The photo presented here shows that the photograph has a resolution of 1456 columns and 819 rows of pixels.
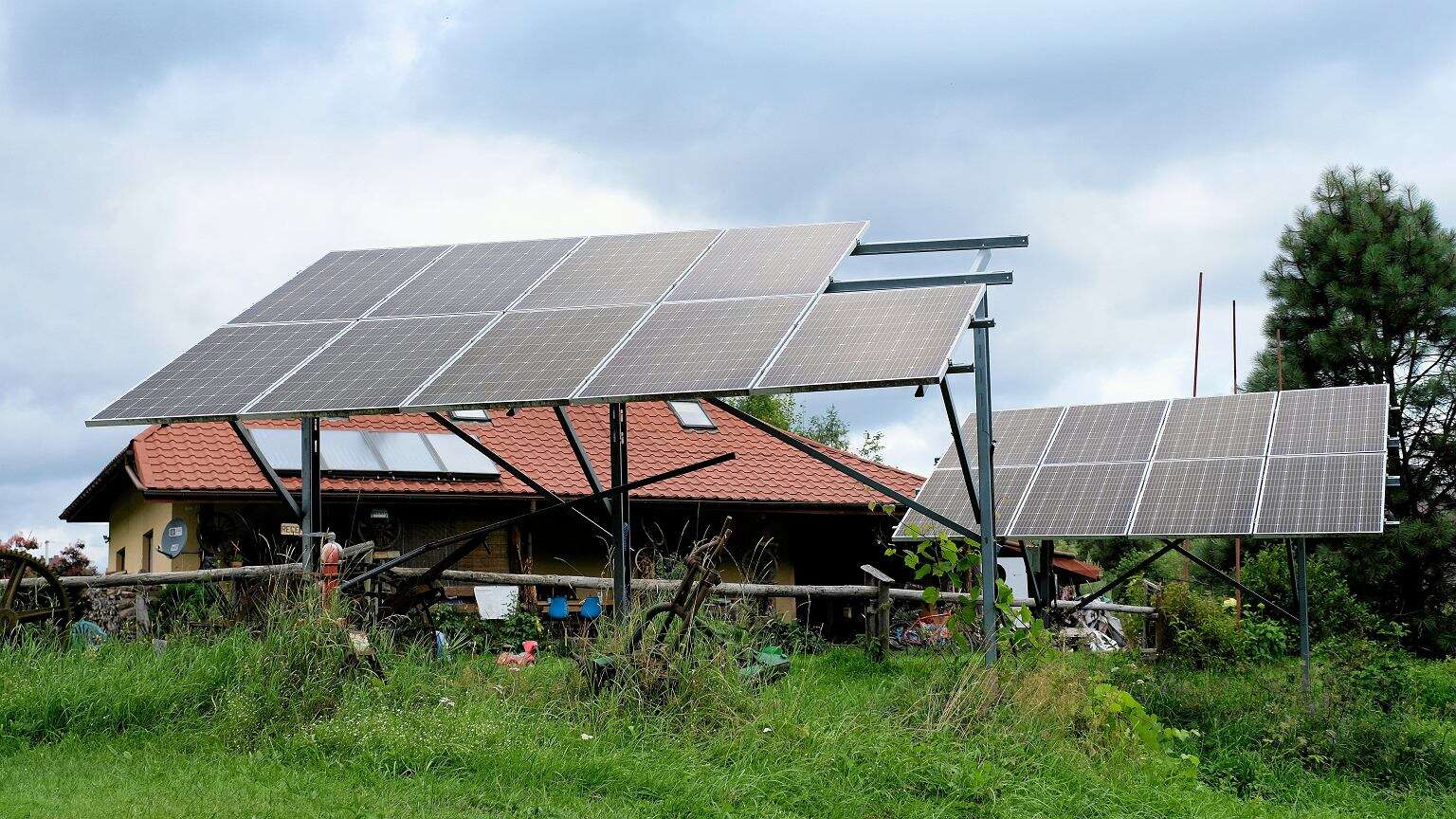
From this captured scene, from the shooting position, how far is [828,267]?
11602 mm

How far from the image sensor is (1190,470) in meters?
14.3

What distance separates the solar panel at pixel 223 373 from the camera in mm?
10883

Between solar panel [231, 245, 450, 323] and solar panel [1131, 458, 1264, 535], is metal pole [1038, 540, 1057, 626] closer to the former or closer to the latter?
solar panel [1131, 458, 1264, 535]

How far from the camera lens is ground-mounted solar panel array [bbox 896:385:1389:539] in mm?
13164

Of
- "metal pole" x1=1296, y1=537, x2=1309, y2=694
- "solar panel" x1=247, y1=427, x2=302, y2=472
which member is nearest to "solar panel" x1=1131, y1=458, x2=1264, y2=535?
"metal pole" x1=1296, y1=537, x2=1309, y2=694

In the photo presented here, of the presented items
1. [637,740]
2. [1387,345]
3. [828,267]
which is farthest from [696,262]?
[1387,345]

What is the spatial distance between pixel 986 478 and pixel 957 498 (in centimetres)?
436

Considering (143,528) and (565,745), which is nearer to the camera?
(565,745)

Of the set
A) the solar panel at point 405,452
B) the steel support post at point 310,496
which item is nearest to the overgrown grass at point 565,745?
the steel support post at point 310,496

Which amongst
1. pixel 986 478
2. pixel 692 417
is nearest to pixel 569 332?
pixel 986 478

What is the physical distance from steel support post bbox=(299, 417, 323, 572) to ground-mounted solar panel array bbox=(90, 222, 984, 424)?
0.47 m

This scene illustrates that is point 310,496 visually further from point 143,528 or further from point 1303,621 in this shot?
point 143,528

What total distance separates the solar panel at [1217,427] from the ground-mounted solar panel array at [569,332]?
481 cm

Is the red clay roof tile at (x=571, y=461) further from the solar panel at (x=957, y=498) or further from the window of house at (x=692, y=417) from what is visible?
the solar panel at (x=957, y=498)
